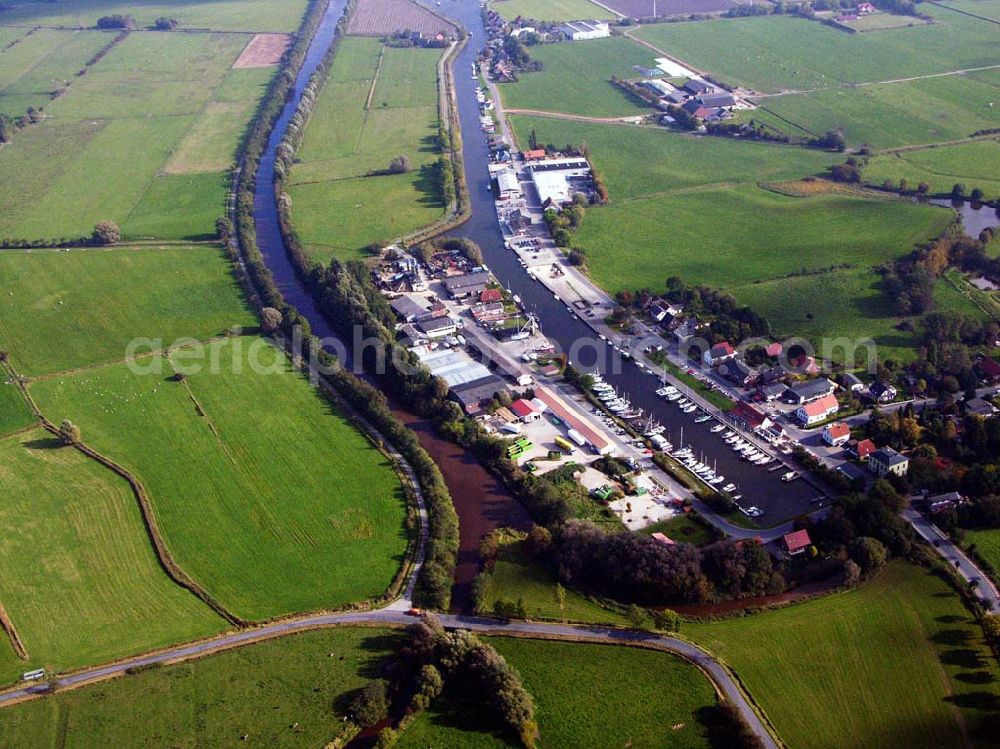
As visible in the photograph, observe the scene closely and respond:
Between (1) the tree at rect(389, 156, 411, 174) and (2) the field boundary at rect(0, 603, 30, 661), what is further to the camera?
(1) the tree at rect(389, 156, 411, 174)

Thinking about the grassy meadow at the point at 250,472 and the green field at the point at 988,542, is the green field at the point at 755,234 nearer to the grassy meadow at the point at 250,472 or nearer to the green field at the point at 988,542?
the green field at the point at 988,542

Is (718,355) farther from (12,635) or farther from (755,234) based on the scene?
(12,635)

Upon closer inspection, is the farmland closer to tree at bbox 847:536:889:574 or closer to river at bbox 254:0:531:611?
river at bbox 254:0:531:611

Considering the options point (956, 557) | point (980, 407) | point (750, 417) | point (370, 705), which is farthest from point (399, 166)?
point (370, 705)

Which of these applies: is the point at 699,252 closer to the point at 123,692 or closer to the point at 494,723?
the point at 494,723

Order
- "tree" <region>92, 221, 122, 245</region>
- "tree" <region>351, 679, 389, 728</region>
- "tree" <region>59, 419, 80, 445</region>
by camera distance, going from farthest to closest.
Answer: "tree" <region>92, 221, 122, 245</region> → "tree" <region>59, 419, 80, 445</region> → "tree" <region>351, 679, 389, 728</region>

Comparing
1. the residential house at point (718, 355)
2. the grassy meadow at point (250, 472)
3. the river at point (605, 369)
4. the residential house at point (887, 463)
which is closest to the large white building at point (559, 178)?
the river at point (605, 369)

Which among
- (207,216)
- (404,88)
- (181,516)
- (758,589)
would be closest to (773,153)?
(404,88)

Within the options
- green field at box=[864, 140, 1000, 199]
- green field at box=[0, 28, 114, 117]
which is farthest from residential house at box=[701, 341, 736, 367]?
green field at box=[0, 28, 114, 117]
